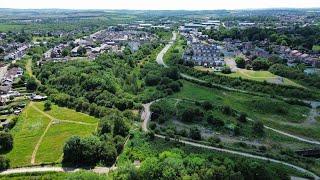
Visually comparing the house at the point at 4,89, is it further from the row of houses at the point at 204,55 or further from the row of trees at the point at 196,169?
the row of houses at the point at 204,55

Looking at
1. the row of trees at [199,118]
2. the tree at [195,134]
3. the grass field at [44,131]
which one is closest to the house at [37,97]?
the grass field at [44,131]

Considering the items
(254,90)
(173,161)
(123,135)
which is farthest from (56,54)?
(173,161)

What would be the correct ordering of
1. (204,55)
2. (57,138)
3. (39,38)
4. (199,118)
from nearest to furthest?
(57,138) < (199,118) < (204,55) < (39,38)

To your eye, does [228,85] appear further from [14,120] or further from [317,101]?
[14,120]

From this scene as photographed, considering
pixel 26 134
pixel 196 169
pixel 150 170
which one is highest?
pixel 150 170

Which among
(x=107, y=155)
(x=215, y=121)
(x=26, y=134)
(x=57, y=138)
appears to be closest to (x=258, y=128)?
(x=215, y=121)

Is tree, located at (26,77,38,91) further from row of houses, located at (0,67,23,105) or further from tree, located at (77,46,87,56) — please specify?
A: tree, located at (77,46,87,56)

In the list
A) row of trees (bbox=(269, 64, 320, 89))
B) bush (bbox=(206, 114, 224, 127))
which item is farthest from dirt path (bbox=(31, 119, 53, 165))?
row of trees (bbox=(269, 64, 320, 89))

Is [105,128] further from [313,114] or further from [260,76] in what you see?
[260,76]
